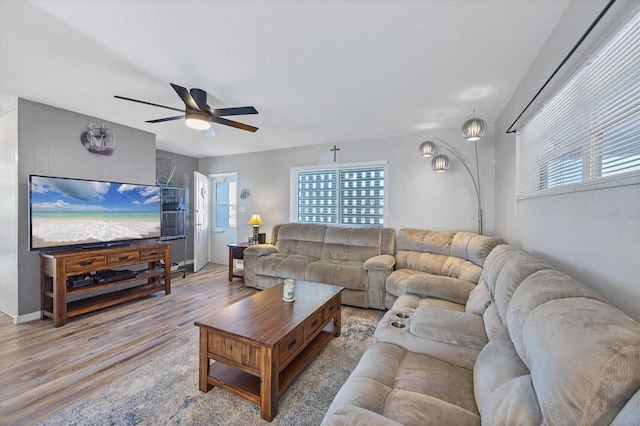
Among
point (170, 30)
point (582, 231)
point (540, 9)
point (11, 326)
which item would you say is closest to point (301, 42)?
point (170, 30)

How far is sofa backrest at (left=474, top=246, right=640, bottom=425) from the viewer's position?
24.5 inches

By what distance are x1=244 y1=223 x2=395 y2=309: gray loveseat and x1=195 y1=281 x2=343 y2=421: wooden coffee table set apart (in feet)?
4.24

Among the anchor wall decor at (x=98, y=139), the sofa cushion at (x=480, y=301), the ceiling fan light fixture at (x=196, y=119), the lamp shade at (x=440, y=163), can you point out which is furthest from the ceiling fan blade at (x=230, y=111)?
the lamp shade at (x=440, y=163)

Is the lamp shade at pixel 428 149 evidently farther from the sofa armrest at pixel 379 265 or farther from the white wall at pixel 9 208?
the white wall at pixel 9 208

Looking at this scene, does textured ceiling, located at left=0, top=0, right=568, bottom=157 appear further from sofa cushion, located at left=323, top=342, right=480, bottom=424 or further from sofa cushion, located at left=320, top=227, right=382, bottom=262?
sofa cushion, located at left=323, top=342, right=480, bottom=424

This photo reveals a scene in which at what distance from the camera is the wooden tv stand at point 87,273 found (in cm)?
288

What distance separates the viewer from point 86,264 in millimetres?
3096

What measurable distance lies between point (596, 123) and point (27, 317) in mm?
5233

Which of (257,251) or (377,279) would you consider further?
(257,251)

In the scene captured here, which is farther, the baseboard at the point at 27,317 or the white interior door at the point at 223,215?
the white interior door at the point at 223,215

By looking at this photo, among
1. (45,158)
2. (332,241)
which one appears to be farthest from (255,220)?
(45,158)

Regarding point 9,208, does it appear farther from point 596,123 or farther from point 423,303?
point 596,123

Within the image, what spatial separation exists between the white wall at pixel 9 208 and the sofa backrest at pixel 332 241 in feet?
10.7

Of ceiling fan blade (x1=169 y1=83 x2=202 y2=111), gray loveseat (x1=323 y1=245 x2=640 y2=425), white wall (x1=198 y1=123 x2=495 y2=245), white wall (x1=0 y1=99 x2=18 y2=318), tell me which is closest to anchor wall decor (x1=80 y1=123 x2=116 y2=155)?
white wall (x1=0 y1=99 x2=18 y2=318)
